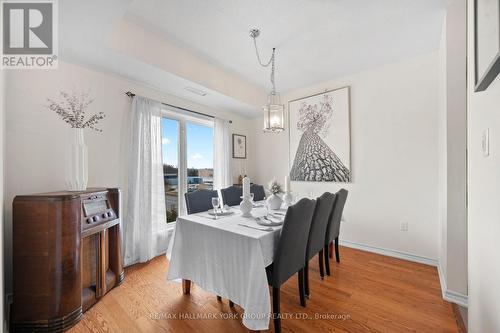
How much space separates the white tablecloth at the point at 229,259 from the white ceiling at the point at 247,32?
1768mm

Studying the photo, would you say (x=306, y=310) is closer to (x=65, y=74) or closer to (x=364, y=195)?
(x=364, y=195)

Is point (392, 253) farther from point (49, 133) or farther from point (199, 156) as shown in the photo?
point (49, 133)

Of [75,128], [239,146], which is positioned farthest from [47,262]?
[239,146]

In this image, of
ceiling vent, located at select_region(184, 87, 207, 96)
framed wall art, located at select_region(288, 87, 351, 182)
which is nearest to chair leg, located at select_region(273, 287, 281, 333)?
framed wall art, located at select_region(288, 87, 351, 182)

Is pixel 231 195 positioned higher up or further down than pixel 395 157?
further down

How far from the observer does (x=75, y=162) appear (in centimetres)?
→ 191

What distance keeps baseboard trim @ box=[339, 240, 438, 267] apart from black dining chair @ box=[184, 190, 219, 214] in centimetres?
221

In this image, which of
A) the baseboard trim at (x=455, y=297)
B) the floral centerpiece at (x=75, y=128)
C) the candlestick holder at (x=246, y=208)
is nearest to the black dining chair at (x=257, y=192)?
the candlestick holder at (x=246, y=208)

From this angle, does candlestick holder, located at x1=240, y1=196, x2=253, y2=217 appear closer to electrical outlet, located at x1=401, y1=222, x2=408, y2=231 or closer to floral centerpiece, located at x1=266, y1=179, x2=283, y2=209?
floral centerpiece, located at x1=266, y1=179, x2=283, y2=209

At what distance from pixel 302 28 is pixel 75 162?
8.23 feet

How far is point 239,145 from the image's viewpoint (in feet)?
14.1

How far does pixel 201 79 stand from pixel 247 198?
1715 millimetres

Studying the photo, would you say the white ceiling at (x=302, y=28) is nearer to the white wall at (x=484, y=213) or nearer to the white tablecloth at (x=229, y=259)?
the white wall at (x=484, y=213)

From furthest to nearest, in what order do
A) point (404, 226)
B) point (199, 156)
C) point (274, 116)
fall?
1. point (199, 156)
2. point (404, 226)
3. point (274, 116)
